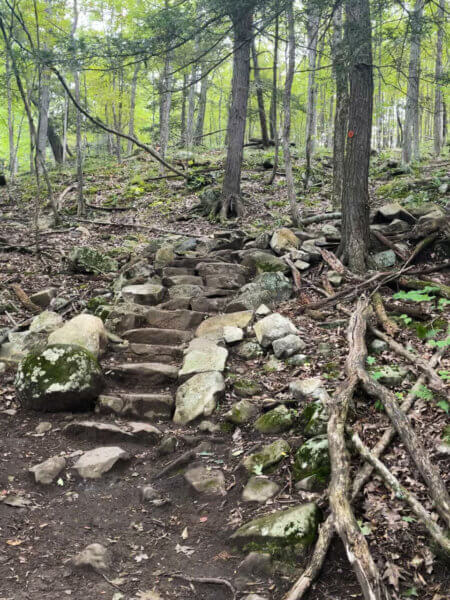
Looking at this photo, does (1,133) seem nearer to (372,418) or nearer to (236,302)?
(236,302)

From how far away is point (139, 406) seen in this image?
5.14m

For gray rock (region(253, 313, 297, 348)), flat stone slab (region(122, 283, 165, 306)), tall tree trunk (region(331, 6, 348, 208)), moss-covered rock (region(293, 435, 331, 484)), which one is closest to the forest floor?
moss-covered rock (region(293, 435, 331, 484))

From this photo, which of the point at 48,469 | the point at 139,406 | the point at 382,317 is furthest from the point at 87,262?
the point at 382,317

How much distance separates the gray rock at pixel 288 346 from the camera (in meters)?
5.50

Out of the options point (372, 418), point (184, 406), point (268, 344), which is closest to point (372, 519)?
point (372, 418)

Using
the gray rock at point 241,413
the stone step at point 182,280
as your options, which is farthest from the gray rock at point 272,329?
the stone step at point 182,280

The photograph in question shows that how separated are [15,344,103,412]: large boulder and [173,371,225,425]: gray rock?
1056 millimetres

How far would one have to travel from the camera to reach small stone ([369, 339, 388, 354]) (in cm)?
481

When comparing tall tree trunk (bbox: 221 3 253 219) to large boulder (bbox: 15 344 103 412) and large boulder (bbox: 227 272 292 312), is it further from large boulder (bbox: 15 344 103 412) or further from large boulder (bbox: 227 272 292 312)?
large boulder (bbox: 15 344 103 412)

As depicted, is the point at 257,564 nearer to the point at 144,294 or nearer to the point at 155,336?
the point at 155,336

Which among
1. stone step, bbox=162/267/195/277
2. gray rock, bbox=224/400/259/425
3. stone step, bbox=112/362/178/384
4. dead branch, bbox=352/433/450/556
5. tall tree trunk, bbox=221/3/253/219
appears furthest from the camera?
tall tree trunk, bbox=221/3/253/219

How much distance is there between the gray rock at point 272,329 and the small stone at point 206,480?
2.23 meters

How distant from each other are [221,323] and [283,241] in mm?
2798

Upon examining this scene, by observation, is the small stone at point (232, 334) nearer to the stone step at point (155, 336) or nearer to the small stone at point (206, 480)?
the stone step at point (155, 336)
